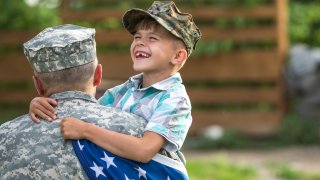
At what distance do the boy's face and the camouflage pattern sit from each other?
0.23 metres

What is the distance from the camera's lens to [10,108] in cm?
1127

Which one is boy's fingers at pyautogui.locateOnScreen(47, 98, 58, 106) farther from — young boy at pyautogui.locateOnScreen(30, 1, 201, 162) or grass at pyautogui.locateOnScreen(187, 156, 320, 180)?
grass at pyautogui.locateOnScreen(187, 156, 320, 180)

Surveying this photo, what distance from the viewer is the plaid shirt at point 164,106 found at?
2742mm

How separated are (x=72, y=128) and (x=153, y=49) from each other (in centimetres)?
43

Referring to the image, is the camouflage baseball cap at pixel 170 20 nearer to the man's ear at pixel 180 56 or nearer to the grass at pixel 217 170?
the man's ear at pixel 180 56

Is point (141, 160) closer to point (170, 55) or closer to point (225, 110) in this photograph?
point (170, 55)

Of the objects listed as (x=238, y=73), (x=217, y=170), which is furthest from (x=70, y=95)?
(x=238, y=73)

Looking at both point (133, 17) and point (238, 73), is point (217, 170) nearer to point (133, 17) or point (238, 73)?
point (238, 73)

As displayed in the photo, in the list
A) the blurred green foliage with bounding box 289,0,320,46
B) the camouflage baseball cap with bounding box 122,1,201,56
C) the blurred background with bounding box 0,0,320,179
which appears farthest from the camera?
the blurred green foliage with bounding box 289,0,320,46

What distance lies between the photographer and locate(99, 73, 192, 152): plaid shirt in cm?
274

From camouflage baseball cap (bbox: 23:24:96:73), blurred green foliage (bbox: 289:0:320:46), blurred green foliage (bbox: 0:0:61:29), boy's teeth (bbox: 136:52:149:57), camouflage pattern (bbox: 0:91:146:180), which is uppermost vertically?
blurred green foliage (bbox: 289:0:320:46)

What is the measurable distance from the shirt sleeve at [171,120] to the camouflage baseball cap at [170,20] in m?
0.22

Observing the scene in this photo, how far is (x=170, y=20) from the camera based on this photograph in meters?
2.88

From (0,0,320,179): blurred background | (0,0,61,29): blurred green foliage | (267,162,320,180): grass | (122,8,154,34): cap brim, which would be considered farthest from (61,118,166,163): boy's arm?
(0,0,61,29): blurred green foliage
